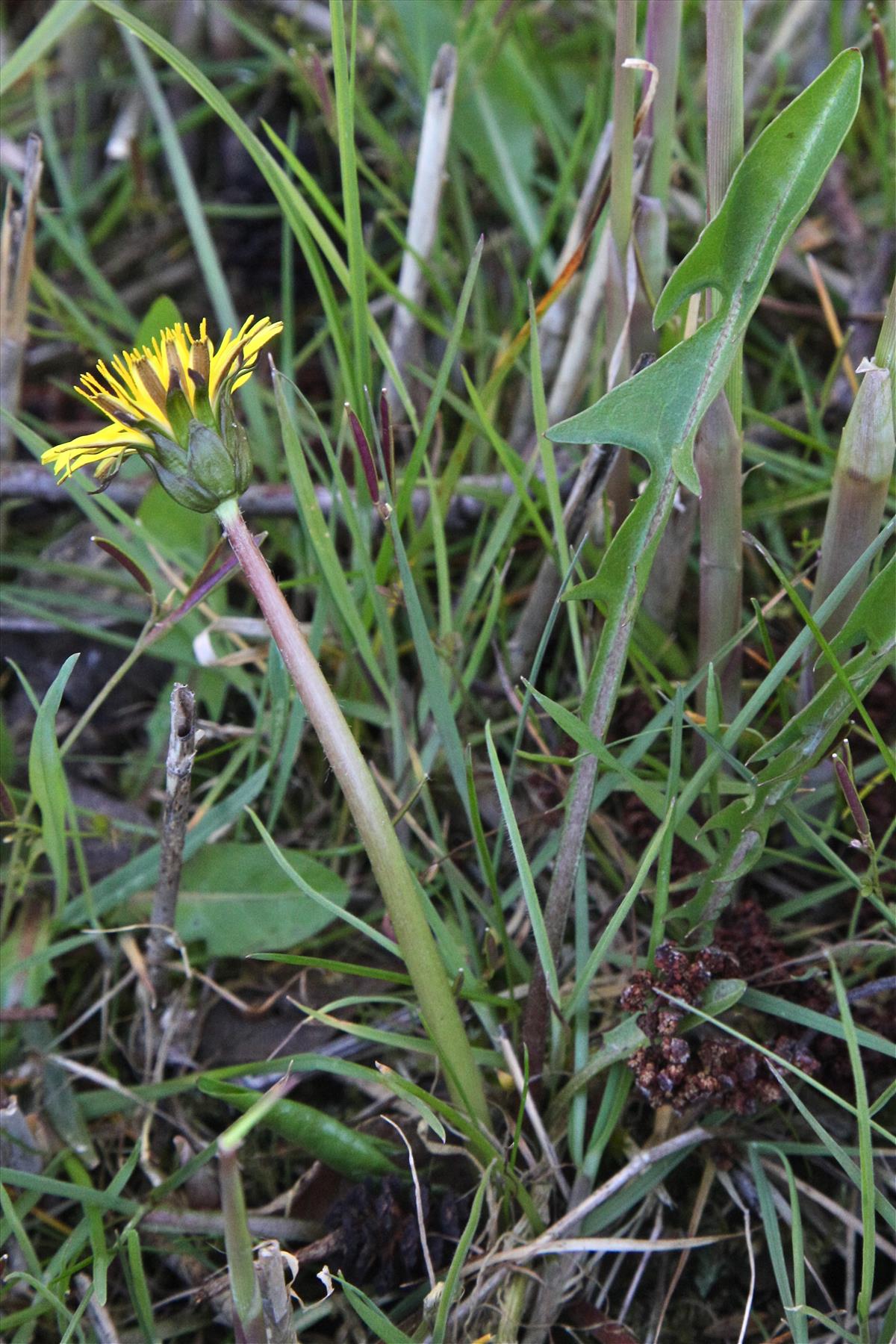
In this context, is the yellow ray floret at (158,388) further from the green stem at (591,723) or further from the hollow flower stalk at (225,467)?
the green stem at (591,723)

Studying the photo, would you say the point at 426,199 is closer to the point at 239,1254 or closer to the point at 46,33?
the point at 46,33

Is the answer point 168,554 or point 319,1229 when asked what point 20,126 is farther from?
point 319,1229

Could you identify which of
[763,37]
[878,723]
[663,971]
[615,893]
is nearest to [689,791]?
[663,971]

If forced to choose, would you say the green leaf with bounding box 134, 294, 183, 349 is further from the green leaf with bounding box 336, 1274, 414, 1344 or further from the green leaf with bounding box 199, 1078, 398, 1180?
the green leaf with bounding box 336, 1274, 414, 1344

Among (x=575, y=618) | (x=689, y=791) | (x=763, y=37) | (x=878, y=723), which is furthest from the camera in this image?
(x=763, y=37)

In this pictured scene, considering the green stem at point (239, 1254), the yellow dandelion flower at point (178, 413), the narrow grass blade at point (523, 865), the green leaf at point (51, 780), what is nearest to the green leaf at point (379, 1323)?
the green stem at point (239, 1254)
